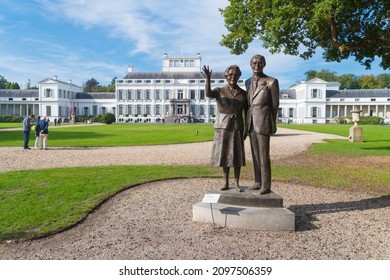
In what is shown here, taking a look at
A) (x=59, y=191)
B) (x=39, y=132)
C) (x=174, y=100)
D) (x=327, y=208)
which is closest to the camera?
(x=327, y=208)

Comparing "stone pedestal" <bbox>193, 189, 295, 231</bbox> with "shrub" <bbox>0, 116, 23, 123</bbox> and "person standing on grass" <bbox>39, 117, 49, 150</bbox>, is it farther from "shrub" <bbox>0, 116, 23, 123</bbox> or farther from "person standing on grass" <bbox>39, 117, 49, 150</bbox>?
"shrub" <bbox>0, 116, 23, 123</bbox>

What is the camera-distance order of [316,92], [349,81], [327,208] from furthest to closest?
[349,81] → [316,92] → [327,208]

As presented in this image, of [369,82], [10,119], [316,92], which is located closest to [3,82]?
[10,119]

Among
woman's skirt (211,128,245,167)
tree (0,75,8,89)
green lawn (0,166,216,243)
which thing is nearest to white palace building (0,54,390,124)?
tree (0,75,8,89)

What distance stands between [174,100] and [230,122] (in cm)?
6818

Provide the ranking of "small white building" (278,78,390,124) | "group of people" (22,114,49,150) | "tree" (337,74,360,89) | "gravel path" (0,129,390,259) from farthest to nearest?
"tree" (337,74,360,89)
"small white building" (278,78,390,124)
"group of people" (22,114,49,150)
"gravel path" (0,129,390,259)

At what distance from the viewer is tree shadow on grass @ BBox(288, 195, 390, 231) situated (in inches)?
211

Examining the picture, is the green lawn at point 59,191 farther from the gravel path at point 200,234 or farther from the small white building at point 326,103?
the small white building at point 326,103

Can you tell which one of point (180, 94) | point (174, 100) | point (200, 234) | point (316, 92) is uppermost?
point (316, 92)

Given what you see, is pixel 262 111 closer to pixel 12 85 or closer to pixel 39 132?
pixel 39 132

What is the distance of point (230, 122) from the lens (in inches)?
199

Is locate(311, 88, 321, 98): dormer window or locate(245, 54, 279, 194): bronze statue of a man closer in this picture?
locate(245, 54, 279, 194): bronze statue of a man

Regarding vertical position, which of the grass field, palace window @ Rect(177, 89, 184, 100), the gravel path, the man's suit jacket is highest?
palace window @ Rect(177, 89, 184, 100)

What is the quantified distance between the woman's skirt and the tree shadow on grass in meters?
1.41
